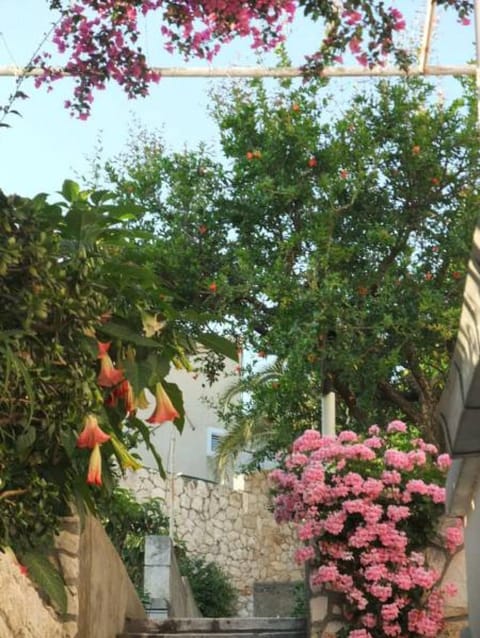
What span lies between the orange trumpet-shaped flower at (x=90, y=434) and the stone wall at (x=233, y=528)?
1458cm

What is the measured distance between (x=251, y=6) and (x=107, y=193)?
143cm

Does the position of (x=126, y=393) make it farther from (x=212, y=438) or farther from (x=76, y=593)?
(x=212, y=438)

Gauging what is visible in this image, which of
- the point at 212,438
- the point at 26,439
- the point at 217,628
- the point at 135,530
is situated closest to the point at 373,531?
the point at 217,628

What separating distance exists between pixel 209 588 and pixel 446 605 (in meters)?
10.6

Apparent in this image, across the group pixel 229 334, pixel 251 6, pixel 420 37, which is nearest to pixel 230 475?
pixel 229 334

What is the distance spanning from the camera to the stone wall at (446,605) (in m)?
6.75

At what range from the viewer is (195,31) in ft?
22.4

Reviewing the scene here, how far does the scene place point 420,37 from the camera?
11773 millimetres

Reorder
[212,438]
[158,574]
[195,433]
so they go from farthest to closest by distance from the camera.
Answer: [212,438]
[195,433]
[158,574]

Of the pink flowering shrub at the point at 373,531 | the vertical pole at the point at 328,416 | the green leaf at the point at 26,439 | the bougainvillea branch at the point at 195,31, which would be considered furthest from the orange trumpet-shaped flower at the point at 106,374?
the vertical pole at the point at 328,416

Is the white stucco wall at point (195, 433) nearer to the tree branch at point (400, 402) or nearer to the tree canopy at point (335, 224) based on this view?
the tree branch at point (400, 402)

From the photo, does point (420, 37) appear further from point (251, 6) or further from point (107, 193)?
point (107, 193)

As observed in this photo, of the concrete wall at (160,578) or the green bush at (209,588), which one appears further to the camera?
the green bush at (209,588)

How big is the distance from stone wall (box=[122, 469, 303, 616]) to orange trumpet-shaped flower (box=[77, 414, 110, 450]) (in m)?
14.6
